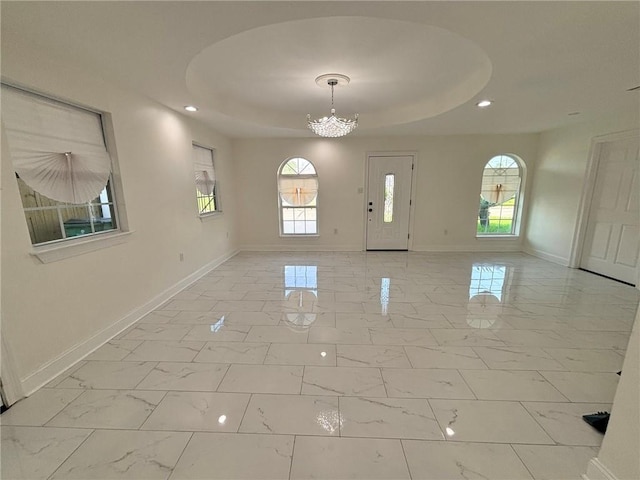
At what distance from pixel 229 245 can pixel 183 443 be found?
14.1ft

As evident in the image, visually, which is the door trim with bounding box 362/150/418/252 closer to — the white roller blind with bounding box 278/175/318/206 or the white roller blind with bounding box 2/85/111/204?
the white roller blind with bounding box 278/175/318/206

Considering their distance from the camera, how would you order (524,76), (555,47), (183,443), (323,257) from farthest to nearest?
(323,257) → (524,76) → (555,47) → (183,443)

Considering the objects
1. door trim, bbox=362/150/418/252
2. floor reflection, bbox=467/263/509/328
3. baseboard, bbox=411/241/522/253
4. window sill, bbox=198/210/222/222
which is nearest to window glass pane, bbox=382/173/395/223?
door trim, bbox=362/150/418/252

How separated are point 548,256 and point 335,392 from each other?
17.5ft

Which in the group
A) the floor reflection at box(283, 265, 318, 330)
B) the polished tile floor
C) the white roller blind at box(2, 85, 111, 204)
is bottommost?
the polished tile floor

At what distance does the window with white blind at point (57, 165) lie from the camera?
73.7 inches

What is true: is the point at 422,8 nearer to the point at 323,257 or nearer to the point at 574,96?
the point at 574,96

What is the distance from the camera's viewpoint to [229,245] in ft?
18.0

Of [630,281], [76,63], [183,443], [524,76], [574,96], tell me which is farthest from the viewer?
[630,281]

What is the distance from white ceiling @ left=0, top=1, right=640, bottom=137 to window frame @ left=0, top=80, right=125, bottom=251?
0.31 meters

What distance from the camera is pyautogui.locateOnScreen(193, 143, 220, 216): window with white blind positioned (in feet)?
14.2

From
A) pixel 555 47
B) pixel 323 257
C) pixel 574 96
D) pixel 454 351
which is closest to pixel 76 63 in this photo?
pixel 555 47

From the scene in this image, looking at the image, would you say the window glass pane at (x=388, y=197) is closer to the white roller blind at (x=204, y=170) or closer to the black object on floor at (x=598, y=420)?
the white roller blind at (x=204, y=170)

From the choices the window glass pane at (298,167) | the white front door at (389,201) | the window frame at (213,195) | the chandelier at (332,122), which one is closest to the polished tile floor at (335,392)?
the window frame at (213,195)
